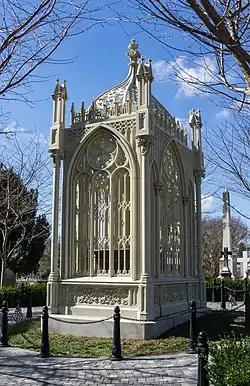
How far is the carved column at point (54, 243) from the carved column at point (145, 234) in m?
2.65

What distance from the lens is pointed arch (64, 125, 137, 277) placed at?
11.9 metres

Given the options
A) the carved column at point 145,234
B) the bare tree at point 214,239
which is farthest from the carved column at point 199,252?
the bare tree at point 214,239

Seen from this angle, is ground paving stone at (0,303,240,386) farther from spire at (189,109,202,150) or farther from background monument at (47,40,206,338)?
spire at (189,109,202,150)

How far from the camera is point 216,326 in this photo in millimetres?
11961

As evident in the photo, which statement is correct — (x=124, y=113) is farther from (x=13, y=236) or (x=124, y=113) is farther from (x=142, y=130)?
(x=13, y=236)

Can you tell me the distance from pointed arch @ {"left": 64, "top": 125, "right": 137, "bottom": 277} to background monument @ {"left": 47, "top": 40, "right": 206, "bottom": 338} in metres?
0.03

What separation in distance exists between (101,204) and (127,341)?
3787mm

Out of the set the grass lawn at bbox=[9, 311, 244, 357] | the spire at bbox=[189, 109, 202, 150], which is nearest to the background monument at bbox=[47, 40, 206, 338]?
the grass lawn at bbox=[9, 311, 244, 357]

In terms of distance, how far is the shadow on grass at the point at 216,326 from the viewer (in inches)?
433

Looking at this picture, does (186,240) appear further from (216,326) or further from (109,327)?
(109,327)

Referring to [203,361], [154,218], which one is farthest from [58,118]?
[203,361]

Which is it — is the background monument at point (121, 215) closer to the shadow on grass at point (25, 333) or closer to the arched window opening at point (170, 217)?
the arched window opening at point (170, 217)

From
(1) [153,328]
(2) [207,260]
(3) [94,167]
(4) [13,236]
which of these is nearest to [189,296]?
(1) [153,328]

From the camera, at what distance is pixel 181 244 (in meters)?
13.8
